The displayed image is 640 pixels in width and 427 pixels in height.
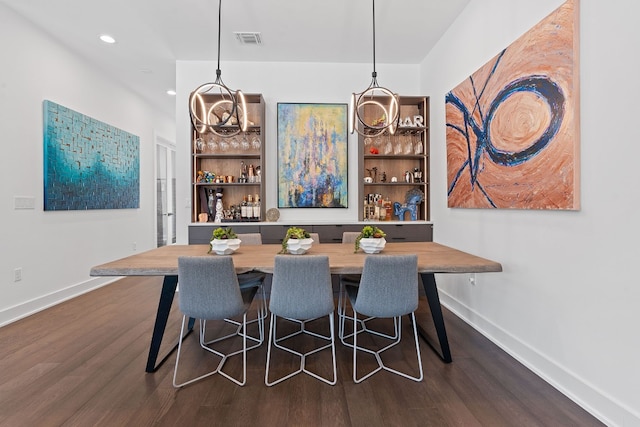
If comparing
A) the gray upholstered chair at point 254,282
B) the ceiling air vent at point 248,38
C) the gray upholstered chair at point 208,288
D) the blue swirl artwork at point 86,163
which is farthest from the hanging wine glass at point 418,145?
the blue swirl artwork at point 86,163

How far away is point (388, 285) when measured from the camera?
191 centimetres

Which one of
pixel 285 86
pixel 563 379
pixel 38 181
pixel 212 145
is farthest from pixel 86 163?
pixel 563 379

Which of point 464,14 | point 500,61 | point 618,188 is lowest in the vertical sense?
point 618,188

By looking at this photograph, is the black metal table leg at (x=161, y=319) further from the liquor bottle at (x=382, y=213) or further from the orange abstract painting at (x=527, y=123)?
the liquor bottle at (x=382, y=213)

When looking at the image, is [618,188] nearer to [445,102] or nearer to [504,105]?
[504,105]

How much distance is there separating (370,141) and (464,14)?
5.44ft

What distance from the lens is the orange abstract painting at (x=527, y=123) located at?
72.0 inches

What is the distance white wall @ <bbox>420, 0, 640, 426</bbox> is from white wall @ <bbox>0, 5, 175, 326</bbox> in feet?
14.8

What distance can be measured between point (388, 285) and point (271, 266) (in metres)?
0.75

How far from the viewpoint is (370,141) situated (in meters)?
Answer: 4.11

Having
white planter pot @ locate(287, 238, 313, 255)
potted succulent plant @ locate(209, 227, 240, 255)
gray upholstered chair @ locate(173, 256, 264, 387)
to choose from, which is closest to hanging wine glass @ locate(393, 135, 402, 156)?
white planter pot @ locate(287, 238, 313, 255)

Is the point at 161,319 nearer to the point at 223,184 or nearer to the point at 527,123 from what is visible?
the point at 223,184

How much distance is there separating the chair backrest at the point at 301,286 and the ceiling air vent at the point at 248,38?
278 centimetres

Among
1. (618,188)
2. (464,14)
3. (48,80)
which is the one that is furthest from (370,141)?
(48,80)
